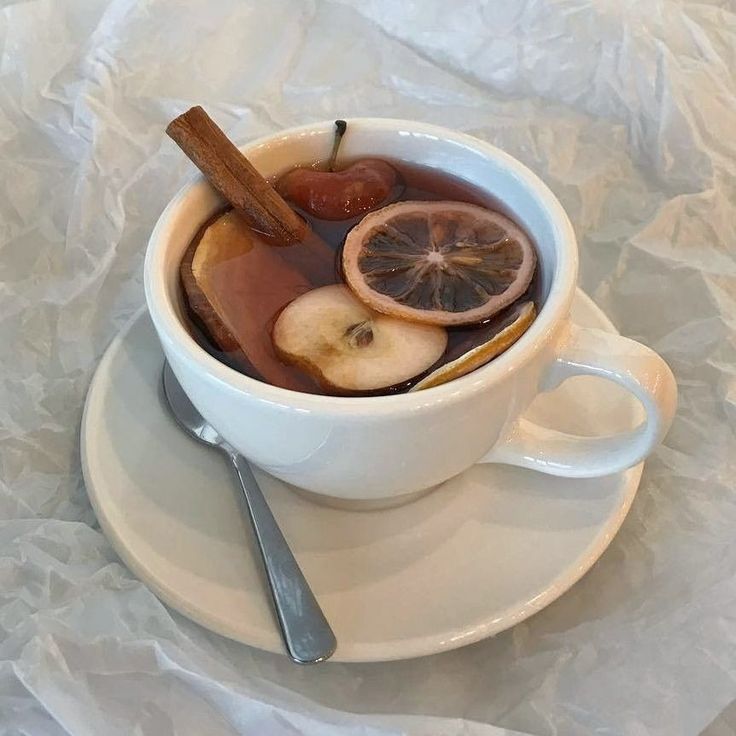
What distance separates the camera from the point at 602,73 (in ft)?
3.37

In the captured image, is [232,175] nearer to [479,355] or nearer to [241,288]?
[241,288]

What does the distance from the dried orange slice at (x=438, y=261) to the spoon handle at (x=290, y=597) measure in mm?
177

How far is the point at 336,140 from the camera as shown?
757 mm

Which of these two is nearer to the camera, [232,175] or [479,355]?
[479,355]

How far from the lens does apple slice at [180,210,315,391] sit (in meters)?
0.63

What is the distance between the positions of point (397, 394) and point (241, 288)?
0.17 m

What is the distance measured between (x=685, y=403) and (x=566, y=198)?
1.02ft

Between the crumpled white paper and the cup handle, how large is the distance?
10cm

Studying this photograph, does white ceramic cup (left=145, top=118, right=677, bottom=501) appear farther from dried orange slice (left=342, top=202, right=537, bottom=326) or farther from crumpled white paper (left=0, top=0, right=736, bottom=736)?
crumpled white paper (left=0, top=0, right=736, bottom=736)

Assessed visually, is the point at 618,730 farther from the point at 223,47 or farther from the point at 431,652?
the point at 223,47

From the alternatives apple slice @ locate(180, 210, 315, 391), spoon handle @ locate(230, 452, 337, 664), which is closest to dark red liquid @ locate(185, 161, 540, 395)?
apple slice @ locate(180, 210, 315, 391)

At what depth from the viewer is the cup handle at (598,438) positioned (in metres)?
0.58

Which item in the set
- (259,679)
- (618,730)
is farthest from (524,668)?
(259,679)

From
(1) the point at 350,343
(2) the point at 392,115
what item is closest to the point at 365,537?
(1) the point at 350,343
